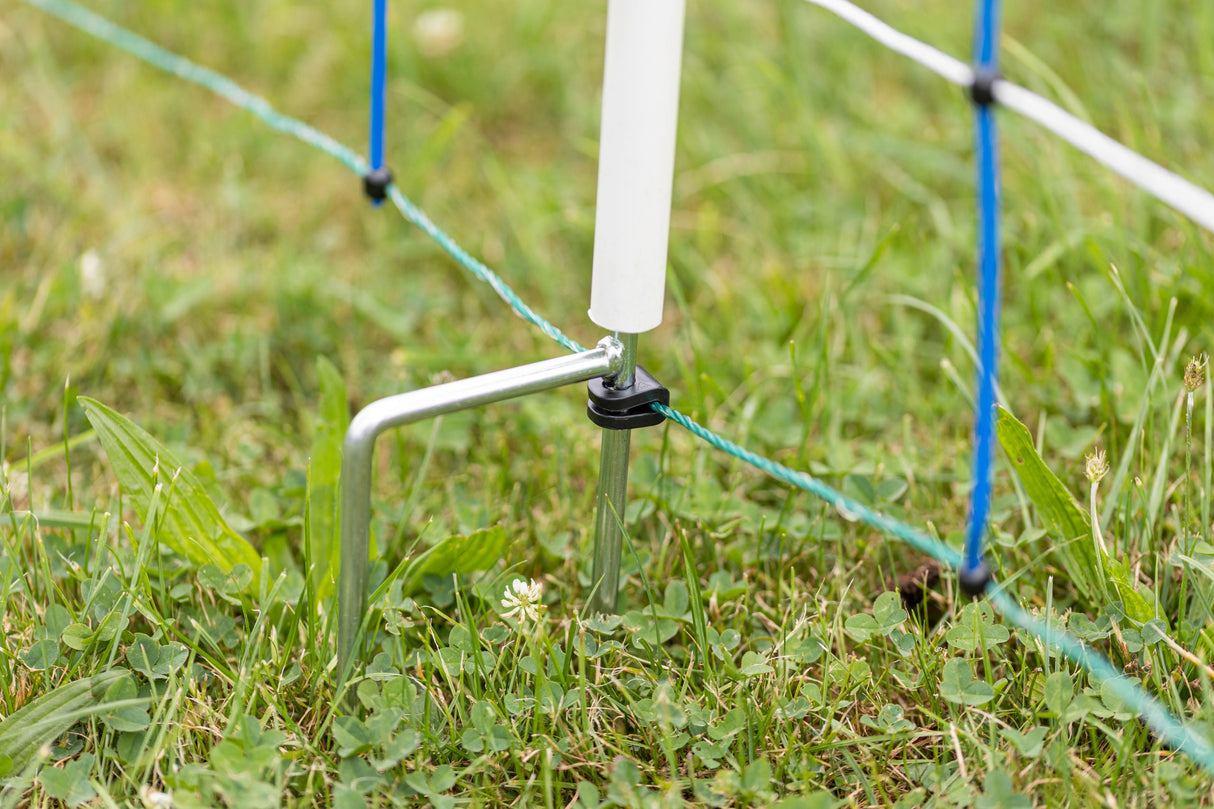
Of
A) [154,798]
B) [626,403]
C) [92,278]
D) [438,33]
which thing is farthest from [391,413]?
[438,33]

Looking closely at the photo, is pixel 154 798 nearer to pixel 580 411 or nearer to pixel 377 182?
pixel 377 182

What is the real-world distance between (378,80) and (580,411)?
0.62 m

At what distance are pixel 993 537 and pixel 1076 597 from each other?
116 mm

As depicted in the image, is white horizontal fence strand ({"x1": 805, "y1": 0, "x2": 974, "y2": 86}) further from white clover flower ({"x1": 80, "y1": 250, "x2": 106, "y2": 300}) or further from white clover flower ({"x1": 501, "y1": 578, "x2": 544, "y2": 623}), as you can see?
white clover flower ({"x1": 80, "y1": 250, "x2": 106, "y2": 300})

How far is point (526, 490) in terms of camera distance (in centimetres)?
163

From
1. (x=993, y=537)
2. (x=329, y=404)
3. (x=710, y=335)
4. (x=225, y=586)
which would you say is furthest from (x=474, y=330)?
(x=993, y=537)

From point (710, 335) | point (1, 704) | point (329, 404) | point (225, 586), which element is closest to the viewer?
point (1, 704)

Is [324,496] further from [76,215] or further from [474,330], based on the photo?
[76,215]

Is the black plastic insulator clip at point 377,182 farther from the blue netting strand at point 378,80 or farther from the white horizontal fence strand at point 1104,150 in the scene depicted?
the white horizontal fence strand at point 1104,150

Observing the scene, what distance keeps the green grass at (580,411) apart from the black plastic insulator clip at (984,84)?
571 millimetres

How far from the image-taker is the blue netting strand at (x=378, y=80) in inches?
53.8

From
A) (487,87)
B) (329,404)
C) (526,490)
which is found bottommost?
(526,490)

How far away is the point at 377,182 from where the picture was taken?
4.94ft

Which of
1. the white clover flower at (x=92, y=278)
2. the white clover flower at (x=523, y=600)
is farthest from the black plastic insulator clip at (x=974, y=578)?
the white clover flower at (x=92, y=278)
